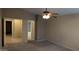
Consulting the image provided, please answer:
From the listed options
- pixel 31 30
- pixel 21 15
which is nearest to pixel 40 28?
pixel 31 30

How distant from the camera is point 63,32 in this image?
129 centimetres

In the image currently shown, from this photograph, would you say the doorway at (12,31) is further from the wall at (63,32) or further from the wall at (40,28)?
the wall at (63,32)

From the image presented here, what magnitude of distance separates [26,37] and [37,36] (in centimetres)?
15

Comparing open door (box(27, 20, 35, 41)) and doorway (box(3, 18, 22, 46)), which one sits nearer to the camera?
doorway (box(3, 18, 22, 46))

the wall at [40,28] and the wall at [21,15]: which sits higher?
the wall at [21,15]

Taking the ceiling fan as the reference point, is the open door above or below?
below

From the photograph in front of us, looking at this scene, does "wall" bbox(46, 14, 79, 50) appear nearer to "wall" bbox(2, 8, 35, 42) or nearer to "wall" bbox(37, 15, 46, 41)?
→ "wall" bbox(37, 15, 46, 41)

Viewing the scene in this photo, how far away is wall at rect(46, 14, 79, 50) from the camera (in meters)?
1.24

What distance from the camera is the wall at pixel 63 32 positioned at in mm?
1236

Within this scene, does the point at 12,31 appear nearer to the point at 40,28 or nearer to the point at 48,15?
the point at 40,28

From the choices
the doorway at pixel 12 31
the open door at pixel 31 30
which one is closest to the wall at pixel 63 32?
the open door at pixel 31 30

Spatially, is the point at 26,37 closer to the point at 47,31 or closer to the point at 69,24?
the point at 47,31

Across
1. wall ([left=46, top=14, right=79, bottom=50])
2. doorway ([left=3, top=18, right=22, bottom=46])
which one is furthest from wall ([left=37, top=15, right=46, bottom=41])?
doorway ([left=3, top=18, right=22, bottom=46])
